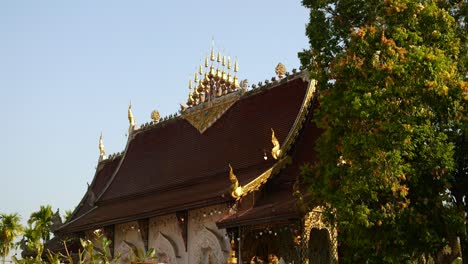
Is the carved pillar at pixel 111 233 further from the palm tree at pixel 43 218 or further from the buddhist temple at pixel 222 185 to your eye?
the palm tree at pixel 43 218

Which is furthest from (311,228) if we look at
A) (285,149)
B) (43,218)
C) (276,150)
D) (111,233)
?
(43,218)

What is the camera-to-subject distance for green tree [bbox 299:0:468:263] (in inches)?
502

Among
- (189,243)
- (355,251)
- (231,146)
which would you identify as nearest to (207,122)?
(231,146)

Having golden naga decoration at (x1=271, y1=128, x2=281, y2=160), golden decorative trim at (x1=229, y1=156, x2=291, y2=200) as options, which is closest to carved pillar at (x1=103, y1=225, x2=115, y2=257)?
golden decorative trim at (x1=229, y1=156, x2=291, y2=200)

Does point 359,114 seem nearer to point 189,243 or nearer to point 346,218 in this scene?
point 346,218

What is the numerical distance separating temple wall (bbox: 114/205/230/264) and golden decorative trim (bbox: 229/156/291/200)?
0.92 m

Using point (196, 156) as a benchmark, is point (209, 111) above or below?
above

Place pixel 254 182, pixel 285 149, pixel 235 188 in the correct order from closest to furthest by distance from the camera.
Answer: pixel 235 188 < pixel 254 182 < pixel 285 149

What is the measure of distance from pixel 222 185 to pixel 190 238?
187cm

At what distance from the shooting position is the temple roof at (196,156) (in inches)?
800

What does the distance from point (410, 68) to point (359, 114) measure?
1239mm

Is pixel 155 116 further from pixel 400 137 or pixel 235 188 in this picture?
pixel 400 137

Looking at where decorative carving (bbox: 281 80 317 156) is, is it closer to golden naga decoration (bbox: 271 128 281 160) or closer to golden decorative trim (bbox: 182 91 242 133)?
golden naga decoration (bbox: 271 128 281 160)

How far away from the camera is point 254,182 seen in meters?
18.6
